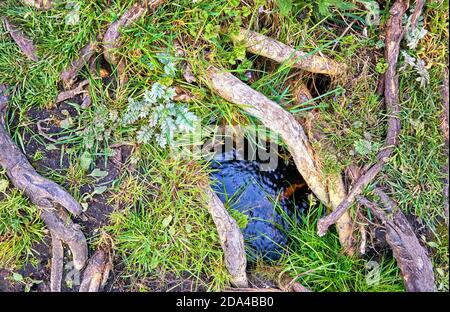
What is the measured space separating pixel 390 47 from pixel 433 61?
0.34m

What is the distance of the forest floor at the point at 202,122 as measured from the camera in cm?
259

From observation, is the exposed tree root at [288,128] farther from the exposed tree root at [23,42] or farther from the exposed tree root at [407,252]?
the exposed tree root at [23,42]

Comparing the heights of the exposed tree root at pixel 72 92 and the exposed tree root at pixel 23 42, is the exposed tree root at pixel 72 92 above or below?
below

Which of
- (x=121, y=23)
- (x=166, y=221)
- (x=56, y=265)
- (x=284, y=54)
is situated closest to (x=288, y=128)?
(x=284, y=54)

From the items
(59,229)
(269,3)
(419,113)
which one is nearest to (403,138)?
(419,113)

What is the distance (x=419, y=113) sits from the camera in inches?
109

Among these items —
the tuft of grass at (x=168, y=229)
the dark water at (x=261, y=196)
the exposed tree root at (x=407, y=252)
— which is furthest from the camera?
the dark water at (x=261, y=196)

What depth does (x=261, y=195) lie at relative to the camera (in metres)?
2.92

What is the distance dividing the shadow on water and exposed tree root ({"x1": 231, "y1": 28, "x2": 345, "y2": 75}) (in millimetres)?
672

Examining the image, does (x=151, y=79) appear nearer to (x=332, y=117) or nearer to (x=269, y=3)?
(x=269, y=3)

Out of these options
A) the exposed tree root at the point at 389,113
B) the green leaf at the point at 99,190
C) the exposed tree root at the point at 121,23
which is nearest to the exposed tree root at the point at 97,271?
the green leaf at the point at 99,190

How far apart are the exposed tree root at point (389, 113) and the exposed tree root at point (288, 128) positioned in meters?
0.08

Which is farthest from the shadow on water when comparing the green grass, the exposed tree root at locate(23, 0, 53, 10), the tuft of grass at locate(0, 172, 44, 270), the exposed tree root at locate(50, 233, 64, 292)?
the exposed tree root at locate(23, 0, 53, 10)

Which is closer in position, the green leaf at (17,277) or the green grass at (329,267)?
the green leaf at (17,277)
